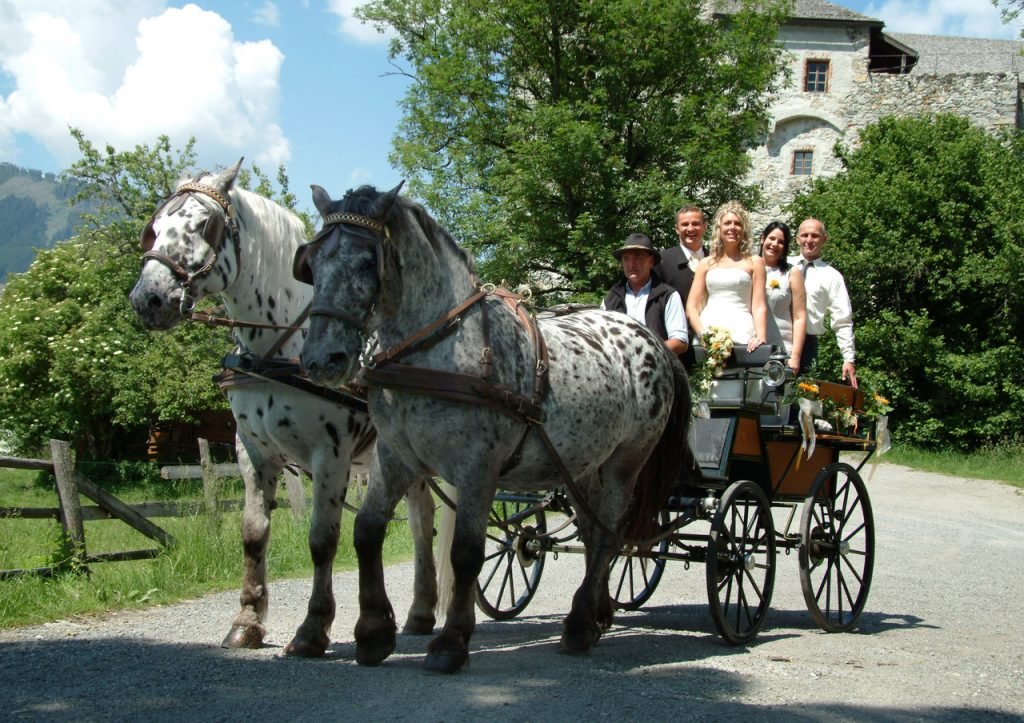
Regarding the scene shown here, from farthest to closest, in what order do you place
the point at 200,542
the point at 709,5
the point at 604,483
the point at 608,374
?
1. the point at 709,5
2. the point at 200,542
3. the point at 604,483
4. the point at 608,374

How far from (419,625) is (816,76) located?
136ft

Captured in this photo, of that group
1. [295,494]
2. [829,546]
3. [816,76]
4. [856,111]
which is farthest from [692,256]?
[816,76]

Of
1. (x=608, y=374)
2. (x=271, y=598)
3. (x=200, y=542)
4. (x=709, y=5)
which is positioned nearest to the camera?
(x=608, y=374)

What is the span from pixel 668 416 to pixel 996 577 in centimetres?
593

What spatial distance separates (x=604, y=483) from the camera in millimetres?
5906

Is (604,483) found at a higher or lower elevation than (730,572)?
higher

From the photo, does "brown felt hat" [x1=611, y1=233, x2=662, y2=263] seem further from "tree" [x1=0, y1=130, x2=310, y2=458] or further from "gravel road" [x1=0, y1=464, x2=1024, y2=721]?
"tree" [x1=0, y1=130, x2=310, y2=458]

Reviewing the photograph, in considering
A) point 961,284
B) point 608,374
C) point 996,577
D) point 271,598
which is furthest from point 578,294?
point 608,374

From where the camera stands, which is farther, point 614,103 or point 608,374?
point 614,103

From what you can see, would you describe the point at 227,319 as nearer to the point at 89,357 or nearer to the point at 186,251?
the point at 186,251

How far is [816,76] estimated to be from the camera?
4281 centimetres

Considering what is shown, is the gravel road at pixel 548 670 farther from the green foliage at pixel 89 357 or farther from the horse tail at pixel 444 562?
the green foliage at pixel 89 357

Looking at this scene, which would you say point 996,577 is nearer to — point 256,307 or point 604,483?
point 604,483

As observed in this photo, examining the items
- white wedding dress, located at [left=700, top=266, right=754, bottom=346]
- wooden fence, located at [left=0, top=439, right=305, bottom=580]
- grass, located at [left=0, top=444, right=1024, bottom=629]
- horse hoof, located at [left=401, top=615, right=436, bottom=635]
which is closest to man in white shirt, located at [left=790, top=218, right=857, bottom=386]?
white wedding dress, located at [left=700, top=266, right=754, bottom=346]
